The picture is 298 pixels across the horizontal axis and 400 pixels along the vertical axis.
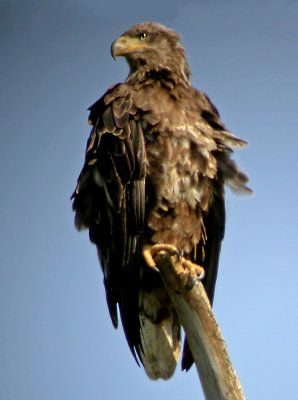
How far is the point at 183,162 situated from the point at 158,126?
1.14ft

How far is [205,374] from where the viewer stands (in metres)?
3.74

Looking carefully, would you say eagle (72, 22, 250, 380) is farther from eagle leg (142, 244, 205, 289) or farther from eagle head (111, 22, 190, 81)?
eagle head (111, 22, 190, 81)

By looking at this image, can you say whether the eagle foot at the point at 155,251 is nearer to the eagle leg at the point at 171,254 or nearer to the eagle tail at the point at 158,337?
the eagle leg at the point at 171,254

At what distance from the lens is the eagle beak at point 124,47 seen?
235 inches

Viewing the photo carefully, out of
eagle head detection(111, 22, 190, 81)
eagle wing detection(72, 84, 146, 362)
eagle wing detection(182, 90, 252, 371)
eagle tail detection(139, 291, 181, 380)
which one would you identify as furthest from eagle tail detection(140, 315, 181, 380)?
eagle head detection(111, 22, 190, 81)

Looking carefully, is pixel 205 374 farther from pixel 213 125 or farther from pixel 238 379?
pixel 213 125

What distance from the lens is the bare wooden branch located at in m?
3.65

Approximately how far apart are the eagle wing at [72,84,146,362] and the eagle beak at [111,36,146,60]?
0.69m

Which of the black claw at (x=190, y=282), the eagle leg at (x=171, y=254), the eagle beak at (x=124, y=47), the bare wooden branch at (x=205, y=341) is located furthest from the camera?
the eagle beak at (x=124, y=47)

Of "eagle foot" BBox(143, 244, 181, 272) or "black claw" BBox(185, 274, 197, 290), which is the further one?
"eagle foot" BBox(143, 244, 181, 272)

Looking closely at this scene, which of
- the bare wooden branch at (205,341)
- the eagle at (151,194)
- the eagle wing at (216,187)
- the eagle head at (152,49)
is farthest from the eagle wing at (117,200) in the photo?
the bare wooden branch at (205,341)

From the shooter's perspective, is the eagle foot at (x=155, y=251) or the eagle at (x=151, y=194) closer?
the eagle foot at (x=155, y=251)

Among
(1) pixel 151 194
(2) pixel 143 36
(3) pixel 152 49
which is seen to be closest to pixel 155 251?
(1) pixel 151 194

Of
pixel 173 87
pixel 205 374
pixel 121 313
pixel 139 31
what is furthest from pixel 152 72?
pixel 205 374
